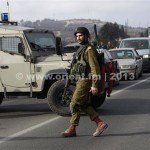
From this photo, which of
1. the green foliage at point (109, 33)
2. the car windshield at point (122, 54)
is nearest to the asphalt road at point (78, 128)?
the car windshield at point (122, 54)

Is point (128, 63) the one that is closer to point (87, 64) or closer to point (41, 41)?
point (41, 41)

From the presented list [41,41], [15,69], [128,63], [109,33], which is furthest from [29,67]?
[109,33]

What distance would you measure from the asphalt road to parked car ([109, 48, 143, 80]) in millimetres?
7234

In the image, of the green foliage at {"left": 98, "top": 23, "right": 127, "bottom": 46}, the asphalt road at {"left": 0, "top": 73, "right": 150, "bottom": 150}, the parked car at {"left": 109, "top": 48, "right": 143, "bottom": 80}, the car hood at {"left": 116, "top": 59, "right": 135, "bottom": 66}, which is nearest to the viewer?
the asphalt road at {"left": 0, "top": 73, "right": 150, "bottom": 150}

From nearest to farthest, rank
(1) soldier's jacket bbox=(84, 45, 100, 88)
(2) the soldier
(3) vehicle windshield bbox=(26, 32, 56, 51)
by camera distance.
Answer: (1) soldier's jacket bbox=(84, 45, 100, 88) → (2) the soldier → (3) vehicle windshield bbox=(26, 32, 56, 51)

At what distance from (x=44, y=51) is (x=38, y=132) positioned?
10.7 feet

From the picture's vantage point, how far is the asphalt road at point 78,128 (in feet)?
24.0

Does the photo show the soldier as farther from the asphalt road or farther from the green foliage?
the green foliage

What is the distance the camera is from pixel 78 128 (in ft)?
28.6

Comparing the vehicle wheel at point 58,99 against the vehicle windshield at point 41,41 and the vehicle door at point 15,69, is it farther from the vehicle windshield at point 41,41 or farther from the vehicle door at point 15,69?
the vehicle windshield at point 41,41

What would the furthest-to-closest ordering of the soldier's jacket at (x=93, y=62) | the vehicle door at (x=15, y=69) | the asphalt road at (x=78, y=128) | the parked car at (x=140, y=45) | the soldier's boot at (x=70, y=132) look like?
the parked car at (x=140, y=45)
the vehicle door at (x=15, y=69)
the soldier's boot at (x=70, y=132)
the soldier's jacket at (x=93, y=62)
the asphalt road at (x=78, y=128)

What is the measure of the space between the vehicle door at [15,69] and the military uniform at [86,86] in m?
3.12

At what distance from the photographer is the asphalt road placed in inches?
288

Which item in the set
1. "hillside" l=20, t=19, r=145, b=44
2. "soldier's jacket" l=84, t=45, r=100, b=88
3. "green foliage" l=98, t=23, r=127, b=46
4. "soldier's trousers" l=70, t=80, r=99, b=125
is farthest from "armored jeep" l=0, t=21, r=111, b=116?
"green foliage" l=98, t=23, r=127, b=46
